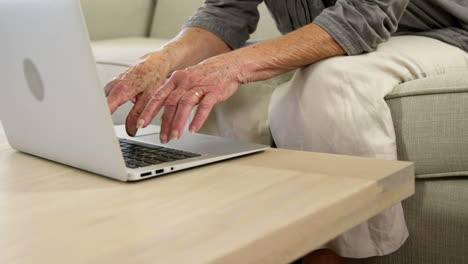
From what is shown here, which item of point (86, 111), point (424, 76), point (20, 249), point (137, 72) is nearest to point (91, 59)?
point (86, 111)

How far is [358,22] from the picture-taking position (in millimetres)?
1047

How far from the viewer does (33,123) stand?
85 cm

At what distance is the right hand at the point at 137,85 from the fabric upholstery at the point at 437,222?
0.44m

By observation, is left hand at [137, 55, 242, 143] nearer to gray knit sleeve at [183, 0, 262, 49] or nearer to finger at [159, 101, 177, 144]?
finger at [159, 101, 177, 144]

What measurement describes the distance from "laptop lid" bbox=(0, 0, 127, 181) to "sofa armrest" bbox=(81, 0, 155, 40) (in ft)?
5.37

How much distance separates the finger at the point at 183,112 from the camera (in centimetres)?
83

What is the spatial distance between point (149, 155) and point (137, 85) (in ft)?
0.71

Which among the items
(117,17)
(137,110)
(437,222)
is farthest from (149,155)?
(117,17)

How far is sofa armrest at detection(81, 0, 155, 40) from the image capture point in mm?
2455

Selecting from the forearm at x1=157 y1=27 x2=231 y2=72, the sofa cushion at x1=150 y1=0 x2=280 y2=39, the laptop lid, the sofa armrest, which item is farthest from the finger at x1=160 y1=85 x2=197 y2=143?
the sofa armrest

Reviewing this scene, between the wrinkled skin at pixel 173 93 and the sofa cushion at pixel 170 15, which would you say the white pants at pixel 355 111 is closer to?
the wrinkled skin at pixel 173 93

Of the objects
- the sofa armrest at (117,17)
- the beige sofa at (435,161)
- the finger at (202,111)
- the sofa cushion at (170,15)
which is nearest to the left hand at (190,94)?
the finger at (202,111)

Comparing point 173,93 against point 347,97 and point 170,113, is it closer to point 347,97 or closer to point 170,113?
point 170,113

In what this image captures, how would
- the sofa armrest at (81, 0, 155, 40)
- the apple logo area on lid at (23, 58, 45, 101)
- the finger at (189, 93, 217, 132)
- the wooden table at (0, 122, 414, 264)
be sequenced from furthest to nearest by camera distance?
the sofa armrest at (81, 0, 155, 40), the finger at (189, 93, 217, 132), the apple logo area on lid at (23, 58, 45, 101), the wooden table at (0, 122, 414, 264)
